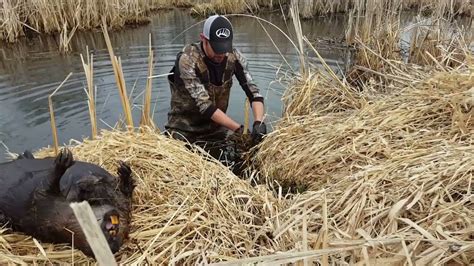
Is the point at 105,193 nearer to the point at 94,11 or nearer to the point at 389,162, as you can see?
the point at 389,162

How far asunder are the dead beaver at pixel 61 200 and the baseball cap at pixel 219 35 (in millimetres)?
1988

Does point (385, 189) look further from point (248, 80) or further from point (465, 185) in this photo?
point (248, 80)

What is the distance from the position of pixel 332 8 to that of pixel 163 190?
430 inches

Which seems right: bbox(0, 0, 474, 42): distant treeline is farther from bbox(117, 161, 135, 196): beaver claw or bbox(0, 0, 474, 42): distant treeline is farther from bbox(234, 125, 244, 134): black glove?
bbox(117, 161, 135, 196): beaver claw

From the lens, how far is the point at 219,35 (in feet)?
13.1

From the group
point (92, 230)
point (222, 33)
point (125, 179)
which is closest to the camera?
point (92, 230)

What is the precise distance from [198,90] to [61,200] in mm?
2310

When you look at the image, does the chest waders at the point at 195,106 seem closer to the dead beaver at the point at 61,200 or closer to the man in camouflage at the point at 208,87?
the man in camouflage at the point at 208,87

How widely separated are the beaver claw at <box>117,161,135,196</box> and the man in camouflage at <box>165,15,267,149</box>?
1.65 meters

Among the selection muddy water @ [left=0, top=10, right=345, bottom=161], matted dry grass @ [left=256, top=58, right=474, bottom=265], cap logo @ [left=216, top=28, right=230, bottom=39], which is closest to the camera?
matted dry grass @ [left=256, top=58, right=474, bottom=265]

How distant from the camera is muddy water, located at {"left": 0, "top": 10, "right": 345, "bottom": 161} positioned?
535 cm

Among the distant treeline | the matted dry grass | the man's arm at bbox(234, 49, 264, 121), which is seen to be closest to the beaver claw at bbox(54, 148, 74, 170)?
the matted dry grass

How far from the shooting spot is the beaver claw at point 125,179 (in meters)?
2.36

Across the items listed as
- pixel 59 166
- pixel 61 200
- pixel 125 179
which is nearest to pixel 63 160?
pixel 59 166
